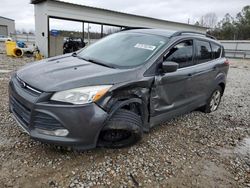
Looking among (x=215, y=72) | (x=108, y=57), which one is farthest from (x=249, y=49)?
(x=108, y=57)

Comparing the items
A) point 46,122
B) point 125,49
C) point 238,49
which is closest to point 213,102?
point 125,49

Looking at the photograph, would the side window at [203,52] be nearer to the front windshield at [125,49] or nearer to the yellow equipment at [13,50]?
the front windshield at [125,49]

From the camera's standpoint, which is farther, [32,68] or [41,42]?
[41,42]

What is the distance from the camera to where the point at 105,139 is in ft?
9.12

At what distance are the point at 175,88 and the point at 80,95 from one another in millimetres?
1698

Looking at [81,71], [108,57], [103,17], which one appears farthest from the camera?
[103,17]

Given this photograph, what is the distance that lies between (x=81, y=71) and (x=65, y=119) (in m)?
0.68

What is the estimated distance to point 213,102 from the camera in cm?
490

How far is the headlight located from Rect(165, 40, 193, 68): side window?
4.41ft

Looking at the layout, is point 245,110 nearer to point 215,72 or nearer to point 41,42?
point 215,72

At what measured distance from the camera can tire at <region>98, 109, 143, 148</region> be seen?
2567 mm

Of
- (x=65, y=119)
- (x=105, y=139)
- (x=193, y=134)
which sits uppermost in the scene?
(x=65, y=119)

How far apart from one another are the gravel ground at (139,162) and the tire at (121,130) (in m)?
0.14

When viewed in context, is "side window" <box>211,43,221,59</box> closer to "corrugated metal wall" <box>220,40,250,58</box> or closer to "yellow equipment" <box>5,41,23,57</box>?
"yellow equipment" <box>5,41,23,57</box>
